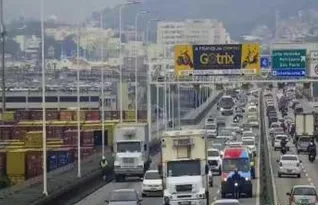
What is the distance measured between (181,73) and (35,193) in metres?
28.5

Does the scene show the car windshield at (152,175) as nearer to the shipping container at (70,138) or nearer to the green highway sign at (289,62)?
the shipping container at (70,138)

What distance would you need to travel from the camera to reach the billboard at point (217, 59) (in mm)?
67500

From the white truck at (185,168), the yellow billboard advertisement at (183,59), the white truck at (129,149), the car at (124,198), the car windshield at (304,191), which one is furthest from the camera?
the yellow billboard advertisement at (183,59)

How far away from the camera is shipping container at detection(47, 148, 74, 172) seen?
62.3 m

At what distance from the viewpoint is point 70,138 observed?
7069cm

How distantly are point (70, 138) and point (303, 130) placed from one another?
2089 centimetres

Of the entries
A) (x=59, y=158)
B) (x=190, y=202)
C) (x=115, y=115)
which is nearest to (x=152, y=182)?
(x=190, y=202)

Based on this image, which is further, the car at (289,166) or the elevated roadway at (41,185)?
the car at (289,166)

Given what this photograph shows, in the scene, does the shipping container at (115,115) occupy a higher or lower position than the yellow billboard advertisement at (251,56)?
lower

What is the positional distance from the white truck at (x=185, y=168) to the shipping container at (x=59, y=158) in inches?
978

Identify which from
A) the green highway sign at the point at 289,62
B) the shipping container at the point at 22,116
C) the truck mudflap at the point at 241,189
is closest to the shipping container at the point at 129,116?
the shipping container at the point at 22,116

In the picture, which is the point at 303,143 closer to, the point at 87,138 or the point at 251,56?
the point at 251,56

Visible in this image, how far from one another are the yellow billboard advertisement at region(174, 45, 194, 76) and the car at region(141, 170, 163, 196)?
22.1 metres

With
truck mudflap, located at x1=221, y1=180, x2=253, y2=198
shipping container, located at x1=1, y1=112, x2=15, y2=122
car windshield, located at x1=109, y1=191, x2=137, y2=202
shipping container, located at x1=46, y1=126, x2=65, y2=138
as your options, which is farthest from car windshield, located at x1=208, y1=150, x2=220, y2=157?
shipping container, located at x1=1, y1=112, x2=15, y2=122
